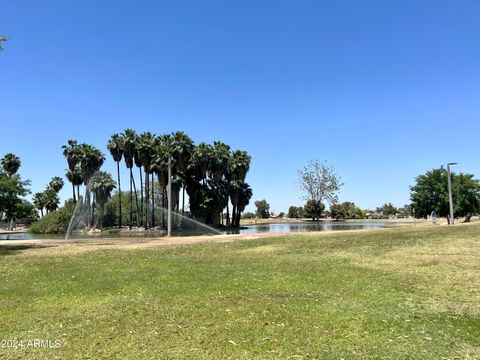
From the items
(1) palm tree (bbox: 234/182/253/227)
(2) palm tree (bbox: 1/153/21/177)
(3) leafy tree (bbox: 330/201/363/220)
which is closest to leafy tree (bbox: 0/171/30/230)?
(1) palm tree (bbox: 234/182/253/227)

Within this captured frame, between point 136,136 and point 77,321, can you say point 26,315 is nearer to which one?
point 77,321

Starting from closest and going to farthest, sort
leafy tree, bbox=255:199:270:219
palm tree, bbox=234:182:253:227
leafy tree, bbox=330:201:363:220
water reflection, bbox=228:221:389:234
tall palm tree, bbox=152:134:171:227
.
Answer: water reflection, bbox=228:221:389:234
tall palm tree, bbox=152:134:171:227
palm tree, bbox=234:182:253:227
leafy tree, bbox=330:201:363:220
leafy tree, bbox=255:199:270:219

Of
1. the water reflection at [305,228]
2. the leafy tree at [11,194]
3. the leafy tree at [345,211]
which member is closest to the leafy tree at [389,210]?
the leafy tree at [345,211]

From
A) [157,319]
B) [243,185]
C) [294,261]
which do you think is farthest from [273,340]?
[243,185]

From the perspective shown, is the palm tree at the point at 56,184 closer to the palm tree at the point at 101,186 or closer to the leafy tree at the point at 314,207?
the palm tree at the point at 101,186

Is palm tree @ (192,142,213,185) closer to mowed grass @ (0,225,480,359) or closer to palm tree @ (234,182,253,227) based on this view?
palm tree @ (234,182,253,227)

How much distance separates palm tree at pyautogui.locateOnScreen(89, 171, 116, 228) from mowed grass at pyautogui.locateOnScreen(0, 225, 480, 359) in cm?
5845

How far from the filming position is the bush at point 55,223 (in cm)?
6862

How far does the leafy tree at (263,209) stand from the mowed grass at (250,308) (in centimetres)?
17404

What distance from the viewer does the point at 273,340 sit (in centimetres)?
556

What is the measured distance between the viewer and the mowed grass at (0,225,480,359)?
17.3 feet

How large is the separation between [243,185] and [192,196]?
1190 centimetres

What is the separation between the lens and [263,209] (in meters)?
188

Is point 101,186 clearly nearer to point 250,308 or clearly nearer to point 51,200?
point 51,200
